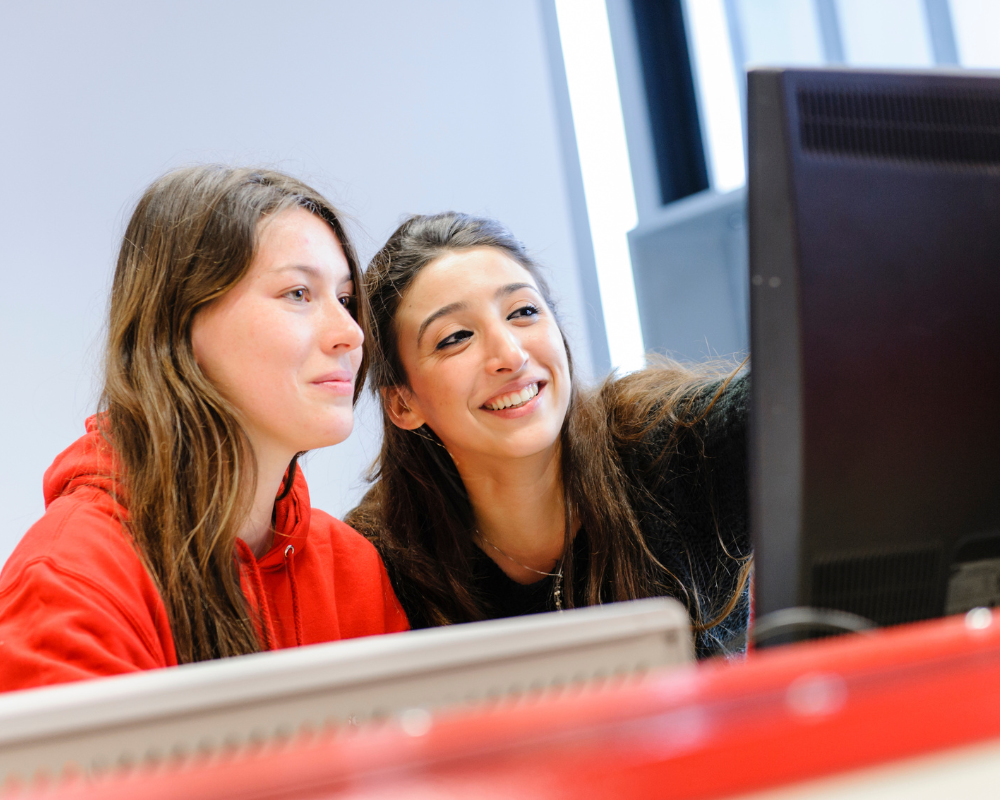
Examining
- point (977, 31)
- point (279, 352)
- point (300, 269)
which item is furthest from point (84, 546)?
point (977, 31)

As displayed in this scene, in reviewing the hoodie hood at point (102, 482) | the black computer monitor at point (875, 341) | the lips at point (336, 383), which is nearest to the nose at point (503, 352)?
the lips at point (336, 383)

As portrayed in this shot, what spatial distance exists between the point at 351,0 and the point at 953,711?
2.62 m

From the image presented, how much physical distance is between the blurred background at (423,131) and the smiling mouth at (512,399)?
0.41 metres

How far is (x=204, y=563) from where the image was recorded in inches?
40.8

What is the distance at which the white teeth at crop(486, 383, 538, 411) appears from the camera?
55.2 inches

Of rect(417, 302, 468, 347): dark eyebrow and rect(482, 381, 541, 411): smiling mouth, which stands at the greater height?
rect(417, 302, 468, 347): dark eyebrow

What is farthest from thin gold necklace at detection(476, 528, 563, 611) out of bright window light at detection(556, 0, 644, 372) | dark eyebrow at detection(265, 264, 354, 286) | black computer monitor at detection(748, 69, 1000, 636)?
bright window light at detection(556, 0, 644, 372)

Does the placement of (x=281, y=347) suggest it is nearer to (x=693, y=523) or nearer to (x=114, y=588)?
(x=114, y=588)

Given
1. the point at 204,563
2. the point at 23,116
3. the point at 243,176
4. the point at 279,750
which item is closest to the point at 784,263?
the point at 279,750

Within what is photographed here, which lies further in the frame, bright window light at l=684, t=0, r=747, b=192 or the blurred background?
bright window light at l=684, t=0, r=747, b=192

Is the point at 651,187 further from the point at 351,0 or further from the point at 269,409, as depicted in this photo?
the point at 269,409

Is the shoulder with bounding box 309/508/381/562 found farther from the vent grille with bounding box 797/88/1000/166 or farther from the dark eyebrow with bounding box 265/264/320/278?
the vent grille with bounding box 797/88/1000/166

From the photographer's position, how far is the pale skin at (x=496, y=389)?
140cm

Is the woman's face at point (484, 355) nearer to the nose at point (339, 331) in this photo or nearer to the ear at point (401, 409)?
the ear at point (401, 409)
